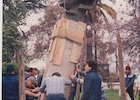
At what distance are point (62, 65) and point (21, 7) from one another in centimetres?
1786

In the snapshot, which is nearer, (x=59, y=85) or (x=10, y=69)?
(x=59, y=85)

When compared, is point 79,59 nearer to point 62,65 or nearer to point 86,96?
point 62,65

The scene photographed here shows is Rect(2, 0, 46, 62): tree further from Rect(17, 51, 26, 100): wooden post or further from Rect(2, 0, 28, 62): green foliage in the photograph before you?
Rect(17, 51, 26, 100): wooden post

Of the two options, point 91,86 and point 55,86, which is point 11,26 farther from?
point 91,86

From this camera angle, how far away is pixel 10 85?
351 inches

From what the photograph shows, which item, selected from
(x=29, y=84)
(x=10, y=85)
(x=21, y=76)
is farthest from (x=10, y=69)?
(x=29, y=84)

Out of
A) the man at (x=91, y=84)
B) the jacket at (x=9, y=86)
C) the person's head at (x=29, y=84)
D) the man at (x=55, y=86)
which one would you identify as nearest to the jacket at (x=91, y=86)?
the man at (x=91, y=84)

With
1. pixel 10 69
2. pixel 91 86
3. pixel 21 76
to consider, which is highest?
pixel 10 69

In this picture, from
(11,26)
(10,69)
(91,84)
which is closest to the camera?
(91,84)

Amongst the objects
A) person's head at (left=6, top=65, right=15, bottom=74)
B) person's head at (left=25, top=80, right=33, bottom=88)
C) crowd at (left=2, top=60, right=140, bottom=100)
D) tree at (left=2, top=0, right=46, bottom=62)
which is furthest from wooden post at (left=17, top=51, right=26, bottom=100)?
tree at (left=2, top=0, right=46, bottom=62)

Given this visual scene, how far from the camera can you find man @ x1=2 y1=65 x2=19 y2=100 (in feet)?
29.2

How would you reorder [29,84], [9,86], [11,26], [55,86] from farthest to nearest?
[11,26]
[29,84]
[9,86]
[55,86]

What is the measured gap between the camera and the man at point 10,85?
8891 millimetres

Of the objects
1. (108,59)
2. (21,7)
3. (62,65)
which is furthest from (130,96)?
A: (108,59)
